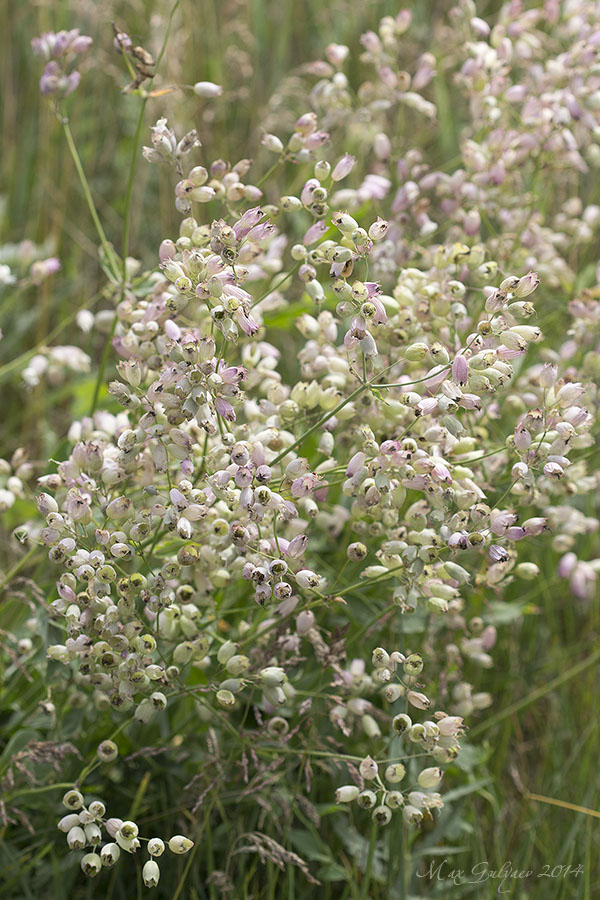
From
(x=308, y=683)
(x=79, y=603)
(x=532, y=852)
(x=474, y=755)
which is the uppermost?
(x=79, y=603)

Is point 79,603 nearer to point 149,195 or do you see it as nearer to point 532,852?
point 532,852

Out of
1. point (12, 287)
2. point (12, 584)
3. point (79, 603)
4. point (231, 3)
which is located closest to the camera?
point (79, 603)

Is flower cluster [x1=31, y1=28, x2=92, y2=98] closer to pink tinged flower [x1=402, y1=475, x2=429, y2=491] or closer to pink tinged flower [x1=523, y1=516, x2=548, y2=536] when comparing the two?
pink tinged flower [x1=402, y1=475, x2=429, y2=491]

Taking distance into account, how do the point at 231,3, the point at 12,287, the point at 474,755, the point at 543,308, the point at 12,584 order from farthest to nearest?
the point at 231,3 < the point at 12,287 < the point at 543,308 < the point at 474,755 < the point at 12,584

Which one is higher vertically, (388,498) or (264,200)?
(388,498)

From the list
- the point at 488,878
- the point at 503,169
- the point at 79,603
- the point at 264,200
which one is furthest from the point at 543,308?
the point at 79,603

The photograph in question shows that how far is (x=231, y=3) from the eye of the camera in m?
3.69

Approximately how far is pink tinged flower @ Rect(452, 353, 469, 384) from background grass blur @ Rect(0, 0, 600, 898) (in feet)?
3.16

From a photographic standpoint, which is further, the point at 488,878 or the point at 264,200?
the point at 264,200

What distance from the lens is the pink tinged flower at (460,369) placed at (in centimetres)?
143

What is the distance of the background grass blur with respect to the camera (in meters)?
2.12

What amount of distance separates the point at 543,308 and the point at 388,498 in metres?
1.42

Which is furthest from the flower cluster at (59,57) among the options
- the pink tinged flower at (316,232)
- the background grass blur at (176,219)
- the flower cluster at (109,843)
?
the flower cluster at (109,843)

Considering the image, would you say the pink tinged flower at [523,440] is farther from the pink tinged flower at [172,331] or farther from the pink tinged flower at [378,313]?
the pink tinged flower at [172,331]
